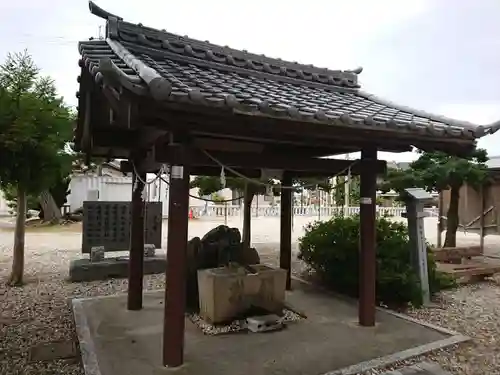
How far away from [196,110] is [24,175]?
528cm

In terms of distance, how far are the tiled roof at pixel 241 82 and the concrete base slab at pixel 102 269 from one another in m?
4.82

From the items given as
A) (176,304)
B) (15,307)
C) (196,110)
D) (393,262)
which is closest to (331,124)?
(196,110)

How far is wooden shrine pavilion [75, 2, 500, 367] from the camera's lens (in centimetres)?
328

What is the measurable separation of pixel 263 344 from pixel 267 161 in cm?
208

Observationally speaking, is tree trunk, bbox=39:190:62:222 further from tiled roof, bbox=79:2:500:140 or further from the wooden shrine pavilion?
tiled roof, bbox=79:2:500:140

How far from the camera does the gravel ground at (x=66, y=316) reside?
13.4ft

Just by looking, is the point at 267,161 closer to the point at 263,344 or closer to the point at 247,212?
the point at 263,344

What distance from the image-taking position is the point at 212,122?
11.7 feet

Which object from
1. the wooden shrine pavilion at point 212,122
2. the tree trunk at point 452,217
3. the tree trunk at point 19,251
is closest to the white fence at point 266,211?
the tree trunk at point 452,217

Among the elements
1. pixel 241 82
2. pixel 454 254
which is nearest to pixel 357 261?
pixel 241 82

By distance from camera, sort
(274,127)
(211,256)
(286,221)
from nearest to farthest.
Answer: (274,127), (211,256), (286,221)

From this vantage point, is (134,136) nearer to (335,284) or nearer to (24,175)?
(24,175)

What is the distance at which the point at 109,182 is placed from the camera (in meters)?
24.5

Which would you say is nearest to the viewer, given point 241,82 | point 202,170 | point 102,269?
point 241,82
